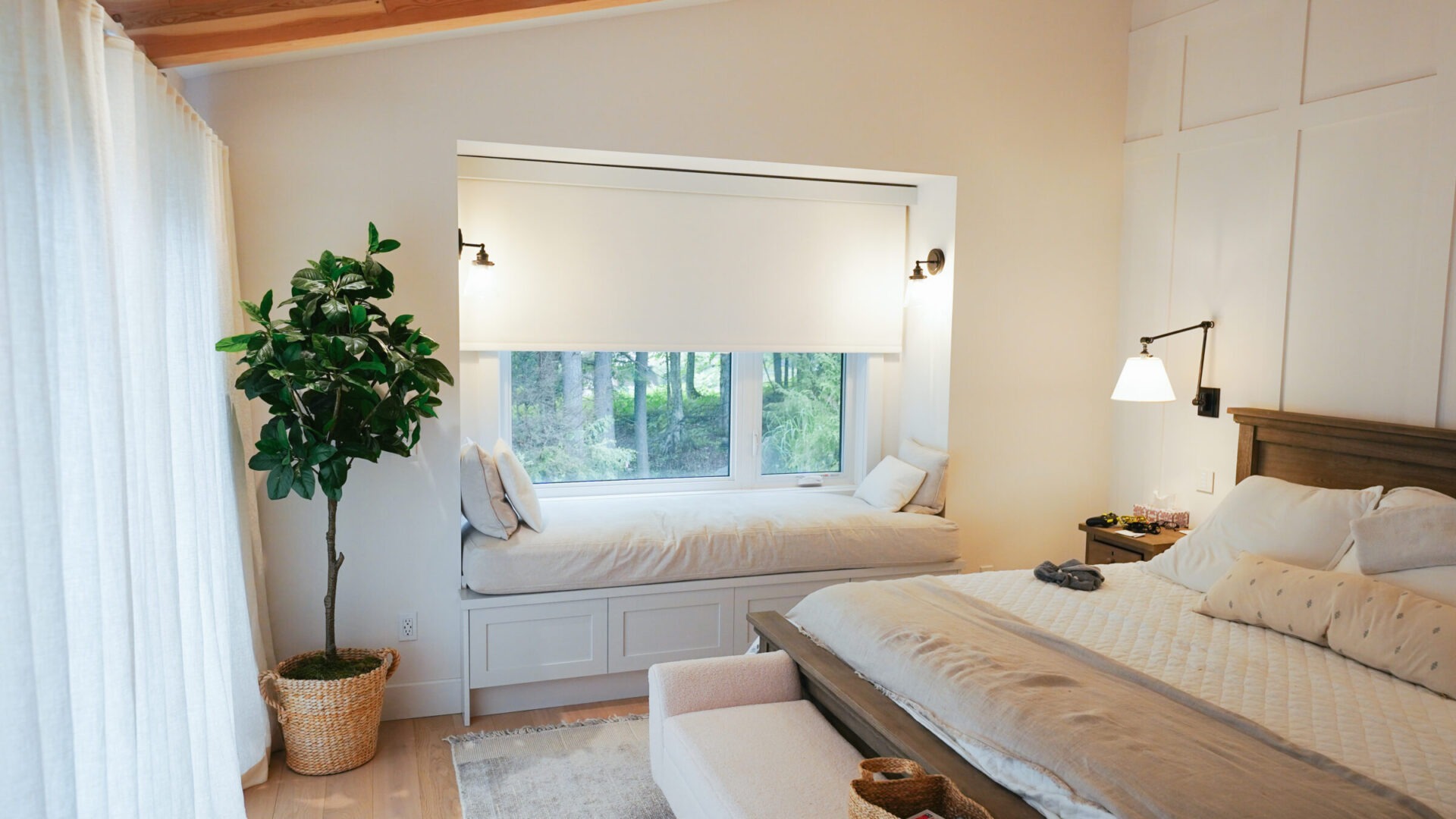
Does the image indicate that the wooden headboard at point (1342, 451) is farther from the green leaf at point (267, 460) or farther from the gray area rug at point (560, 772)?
the green leaf at point (267, 460)

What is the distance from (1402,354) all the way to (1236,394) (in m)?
0.68

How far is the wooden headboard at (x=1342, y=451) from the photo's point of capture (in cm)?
304

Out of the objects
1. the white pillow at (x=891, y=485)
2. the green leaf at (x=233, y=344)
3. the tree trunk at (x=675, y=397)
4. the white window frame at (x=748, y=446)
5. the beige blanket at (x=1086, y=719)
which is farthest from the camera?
the tree trunk at (x=675, y=397)

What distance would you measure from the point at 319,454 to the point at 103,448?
3.82ft

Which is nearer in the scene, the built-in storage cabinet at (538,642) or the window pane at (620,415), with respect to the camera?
the built-in storage cabinet at (538,642)

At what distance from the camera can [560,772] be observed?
3162 mm

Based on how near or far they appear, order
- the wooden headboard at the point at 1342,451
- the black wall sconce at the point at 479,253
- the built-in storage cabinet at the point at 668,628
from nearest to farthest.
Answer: the wooden headboard at the point at 1342,451, the built-in storage cabinet at the point at 668,628, the black wall sconce at the point at 479,253

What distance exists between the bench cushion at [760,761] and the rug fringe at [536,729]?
100 centimetres

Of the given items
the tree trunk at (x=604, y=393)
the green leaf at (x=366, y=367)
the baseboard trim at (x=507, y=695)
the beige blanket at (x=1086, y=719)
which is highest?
the green leaf at (x=366, y=367)

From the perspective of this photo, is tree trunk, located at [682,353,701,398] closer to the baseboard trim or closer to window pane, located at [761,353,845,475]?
window pane, located at [761,353,845,475]

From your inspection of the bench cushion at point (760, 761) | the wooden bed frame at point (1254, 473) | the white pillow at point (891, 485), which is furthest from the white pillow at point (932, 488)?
the bench cushion at point (760, 761)

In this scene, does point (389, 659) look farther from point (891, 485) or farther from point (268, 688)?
point (891, 485)

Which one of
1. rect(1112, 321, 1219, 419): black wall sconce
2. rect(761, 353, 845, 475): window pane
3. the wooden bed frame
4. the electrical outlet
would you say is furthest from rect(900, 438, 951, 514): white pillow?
A: the wooden bed frame

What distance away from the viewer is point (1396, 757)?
196 cm
